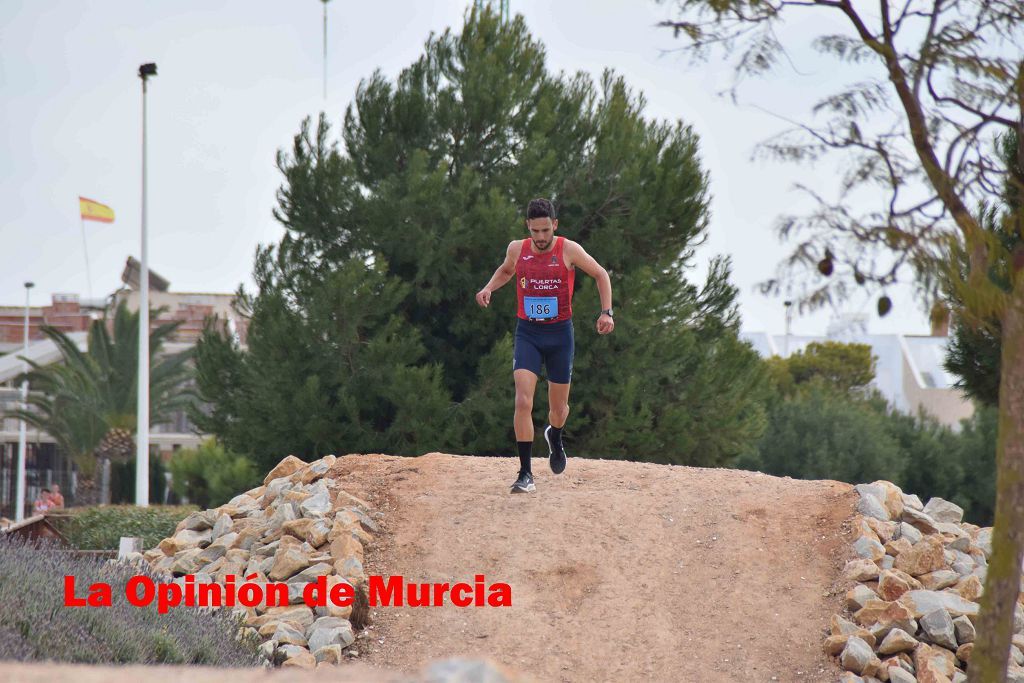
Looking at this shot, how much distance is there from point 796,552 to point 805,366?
153 ft

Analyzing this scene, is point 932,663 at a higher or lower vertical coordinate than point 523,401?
lower

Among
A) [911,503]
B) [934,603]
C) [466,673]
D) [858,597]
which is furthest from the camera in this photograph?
[911,503]

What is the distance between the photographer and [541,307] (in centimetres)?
879

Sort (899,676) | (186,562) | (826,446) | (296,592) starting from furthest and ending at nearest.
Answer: (826,446) < (186,562) < (296,592) < (899,676)

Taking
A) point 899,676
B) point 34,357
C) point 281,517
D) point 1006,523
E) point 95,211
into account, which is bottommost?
point 899,676

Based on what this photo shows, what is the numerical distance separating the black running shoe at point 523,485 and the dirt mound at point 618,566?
0.07 m

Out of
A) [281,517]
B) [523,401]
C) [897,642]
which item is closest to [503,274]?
[523,401]

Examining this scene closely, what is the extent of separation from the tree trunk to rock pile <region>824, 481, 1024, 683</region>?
1.09 m

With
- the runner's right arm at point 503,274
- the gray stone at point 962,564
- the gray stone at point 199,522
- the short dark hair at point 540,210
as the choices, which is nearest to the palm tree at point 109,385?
the gray stone at point 199,522

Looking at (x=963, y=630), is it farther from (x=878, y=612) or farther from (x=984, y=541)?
(x=984, y=541)

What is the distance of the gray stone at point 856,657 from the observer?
7.54 metres

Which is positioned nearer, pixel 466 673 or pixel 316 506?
pixel 466 673

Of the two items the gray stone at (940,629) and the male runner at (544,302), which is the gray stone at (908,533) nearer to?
the gray stone at (940,629)

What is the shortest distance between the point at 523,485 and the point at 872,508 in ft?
8.81
